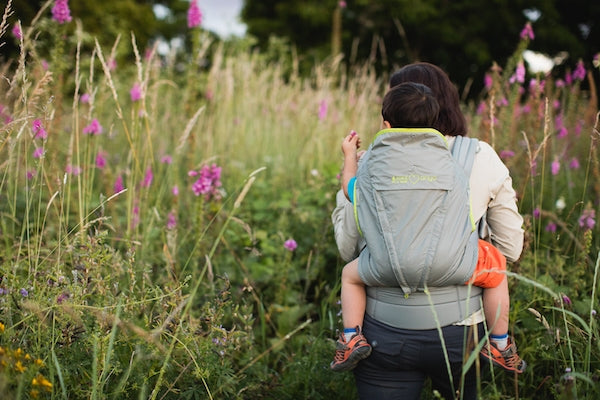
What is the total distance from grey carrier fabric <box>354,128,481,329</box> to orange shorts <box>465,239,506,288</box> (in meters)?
0.05

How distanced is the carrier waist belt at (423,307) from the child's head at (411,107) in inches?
20.6

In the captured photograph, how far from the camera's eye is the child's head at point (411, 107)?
1630 millimetres

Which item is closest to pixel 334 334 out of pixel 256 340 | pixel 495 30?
pixel 256 340

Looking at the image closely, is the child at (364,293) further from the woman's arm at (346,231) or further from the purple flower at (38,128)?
the purple flower at (38,128)

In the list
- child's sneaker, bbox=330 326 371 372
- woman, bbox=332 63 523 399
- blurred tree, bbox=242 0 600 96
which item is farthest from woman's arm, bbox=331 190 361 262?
blurred tree, bbox=242 0 600 96

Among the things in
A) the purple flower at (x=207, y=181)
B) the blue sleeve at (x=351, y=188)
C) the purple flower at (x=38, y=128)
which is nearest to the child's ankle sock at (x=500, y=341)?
the blue sleeve at (x=351, y=188)

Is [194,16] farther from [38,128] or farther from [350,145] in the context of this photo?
[350,145]

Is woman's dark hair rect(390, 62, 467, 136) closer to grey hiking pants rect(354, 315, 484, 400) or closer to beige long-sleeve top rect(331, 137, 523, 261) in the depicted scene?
beige long-sleeve top rect(331, 137, 523, 261)

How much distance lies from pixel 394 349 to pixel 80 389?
0.96m

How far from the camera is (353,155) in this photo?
189 centimetres

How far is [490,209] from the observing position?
1.81 metres

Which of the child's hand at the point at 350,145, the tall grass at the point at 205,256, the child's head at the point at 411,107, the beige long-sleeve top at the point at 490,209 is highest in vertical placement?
the child's head at the point at 411,107

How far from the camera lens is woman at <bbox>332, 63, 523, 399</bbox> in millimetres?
1660

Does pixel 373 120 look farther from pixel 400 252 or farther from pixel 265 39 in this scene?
pixel 265 39
